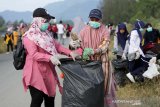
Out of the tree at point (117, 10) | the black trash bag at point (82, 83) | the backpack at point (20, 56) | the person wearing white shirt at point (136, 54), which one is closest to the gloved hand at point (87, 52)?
the black trash bag at point (82, 83)

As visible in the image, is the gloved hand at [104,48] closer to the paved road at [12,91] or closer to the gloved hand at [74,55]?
the gloved hand at [74,55]

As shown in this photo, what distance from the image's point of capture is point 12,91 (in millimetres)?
11930

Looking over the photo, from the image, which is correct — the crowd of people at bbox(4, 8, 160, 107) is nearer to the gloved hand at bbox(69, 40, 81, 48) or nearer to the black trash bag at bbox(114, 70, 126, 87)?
the gloved hand at bbox(69, 40, 81, 48)

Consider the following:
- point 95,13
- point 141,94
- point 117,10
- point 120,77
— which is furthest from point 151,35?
point 117,10

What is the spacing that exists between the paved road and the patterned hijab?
10.2 feet

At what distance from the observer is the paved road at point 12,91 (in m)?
10.1

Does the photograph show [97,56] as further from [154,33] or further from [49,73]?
[154,33]

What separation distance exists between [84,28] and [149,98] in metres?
2.49

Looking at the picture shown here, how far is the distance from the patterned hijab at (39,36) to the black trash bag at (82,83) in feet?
0.98

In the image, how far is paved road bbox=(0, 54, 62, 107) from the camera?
33.2ft

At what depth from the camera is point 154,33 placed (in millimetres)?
13305

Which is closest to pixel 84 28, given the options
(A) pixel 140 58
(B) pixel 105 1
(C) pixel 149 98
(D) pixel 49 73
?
(D) pixel 49 73

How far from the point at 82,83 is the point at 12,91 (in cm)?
584

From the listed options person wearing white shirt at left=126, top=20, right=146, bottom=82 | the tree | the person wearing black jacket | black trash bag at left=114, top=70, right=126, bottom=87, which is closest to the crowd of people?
person wearing white shirt at left=126, top=20, right=146, bottom=82
